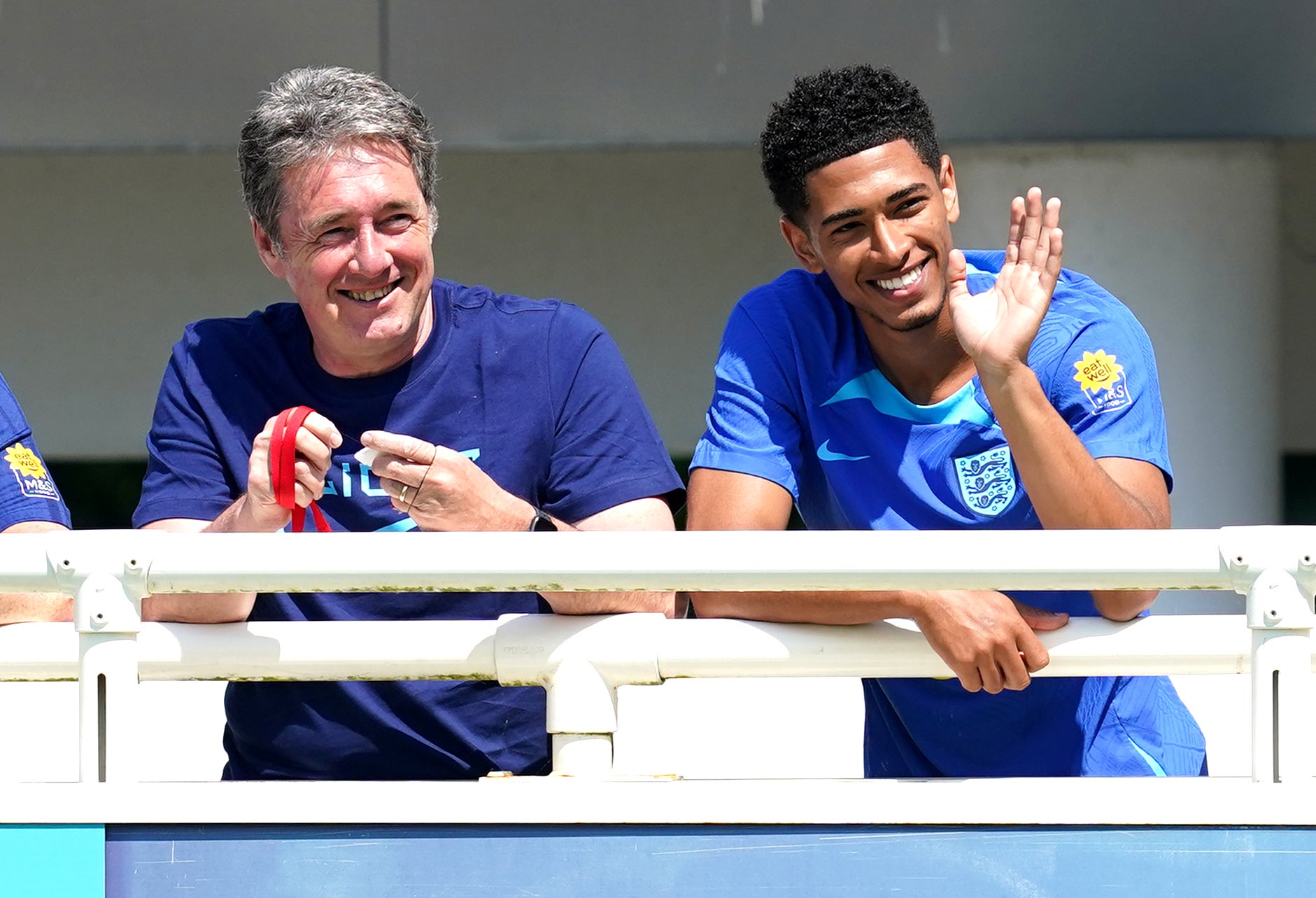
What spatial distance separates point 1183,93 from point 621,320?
3.27 metres

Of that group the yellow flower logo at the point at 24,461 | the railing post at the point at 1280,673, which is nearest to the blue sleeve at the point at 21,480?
the yellow flower logo at the point at 24,461

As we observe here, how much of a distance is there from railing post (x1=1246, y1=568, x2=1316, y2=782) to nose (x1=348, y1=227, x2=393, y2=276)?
1.15 meters

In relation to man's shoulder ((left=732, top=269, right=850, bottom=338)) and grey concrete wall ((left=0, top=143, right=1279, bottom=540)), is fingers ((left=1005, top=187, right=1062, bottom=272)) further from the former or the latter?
grey concrete wall ((left=0, top=143, right=1279, bottom=540))

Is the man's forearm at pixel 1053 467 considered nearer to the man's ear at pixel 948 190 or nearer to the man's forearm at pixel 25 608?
the man's ear at pixel 948 190

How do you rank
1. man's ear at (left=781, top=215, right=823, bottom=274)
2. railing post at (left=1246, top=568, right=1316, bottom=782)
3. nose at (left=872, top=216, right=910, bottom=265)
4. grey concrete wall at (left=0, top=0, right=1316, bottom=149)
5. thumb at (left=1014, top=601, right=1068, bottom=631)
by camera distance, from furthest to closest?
grey concrete wall at (left=0, top=0, right=1316, bottom=149) < man's ear at (left=781, top=215, right=823, bottom=274) < nose at (left=872, top=216, right=910, bottom=265) < thumb at (left=1014, top=601, right=1068, bottom=631) < railing post at (left=1246, top=568, right=1316, bottom=782)

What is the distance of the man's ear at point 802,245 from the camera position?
7.46ft

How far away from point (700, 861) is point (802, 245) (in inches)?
42.1

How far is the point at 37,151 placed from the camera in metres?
5.87

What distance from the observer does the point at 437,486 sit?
72.0 inches

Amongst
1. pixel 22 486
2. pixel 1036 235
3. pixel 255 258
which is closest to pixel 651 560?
pixel 1036 235

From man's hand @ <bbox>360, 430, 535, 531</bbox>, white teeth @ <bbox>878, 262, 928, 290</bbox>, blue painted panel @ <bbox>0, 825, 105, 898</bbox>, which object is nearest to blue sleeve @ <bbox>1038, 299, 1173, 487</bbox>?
white teeth @ <bbox>878, 262, 928, 290</bbox>

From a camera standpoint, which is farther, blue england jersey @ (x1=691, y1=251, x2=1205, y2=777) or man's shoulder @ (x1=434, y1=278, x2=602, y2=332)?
man's shoulder @ (x1=434, y1=278, x2=602, y2=332)

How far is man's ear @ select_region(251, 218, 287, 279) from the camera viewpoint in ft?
7.13

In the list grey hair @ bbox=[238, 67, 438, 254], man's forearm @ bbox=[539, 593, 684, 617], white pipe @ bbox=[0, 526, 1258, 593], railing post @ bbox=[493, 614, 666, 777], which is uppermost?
grey hair @ bbox=[238, 67, 438, 254]
